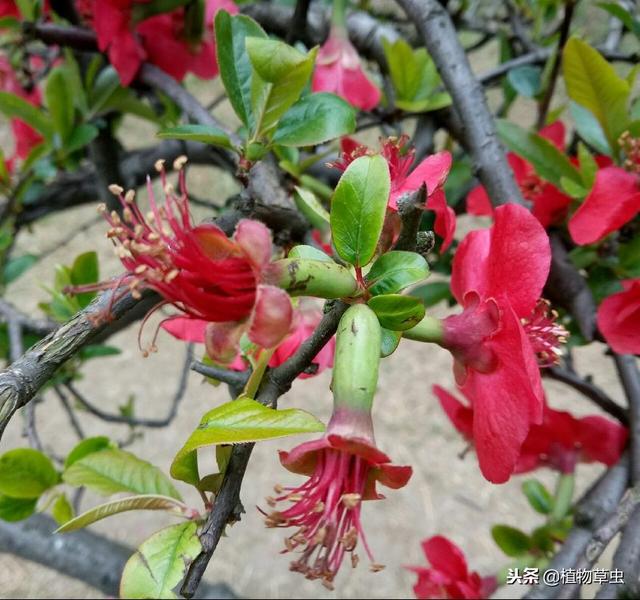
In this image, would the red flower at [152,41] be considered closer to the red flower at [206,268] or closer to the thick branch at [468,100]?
→ the thick branch at [468,100]

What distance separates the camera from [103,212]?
30 centimetres

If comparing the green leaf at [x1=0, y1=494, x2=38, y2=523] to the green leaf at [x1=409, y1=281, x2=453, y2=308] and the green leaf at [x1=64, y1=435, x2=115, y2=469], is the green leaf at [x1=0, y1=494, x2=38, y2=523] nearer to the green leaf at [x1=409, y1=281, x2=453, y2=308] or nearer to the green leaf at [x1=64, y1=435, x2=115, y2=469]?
the green leaf at [x1=64, y1=435, x2=115, y2=469]

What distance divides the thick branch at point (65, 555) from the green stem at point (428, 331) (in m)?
0.56

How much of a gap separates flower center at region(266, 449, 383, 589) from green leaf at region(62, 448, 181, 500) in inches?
4.4

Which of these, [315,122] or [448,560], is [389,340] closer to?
[315,122]

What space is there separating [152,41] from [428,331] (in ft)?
1.82

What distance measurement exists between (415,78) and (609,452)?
0.40m

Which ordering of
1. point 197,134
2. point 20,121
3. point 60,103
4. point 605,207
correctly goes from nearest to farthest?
point 197,134
point 605,207
point 60,103
point 20,121

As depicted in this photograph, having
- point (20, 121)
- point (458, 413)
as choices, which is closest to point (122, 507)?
point (458, 413)

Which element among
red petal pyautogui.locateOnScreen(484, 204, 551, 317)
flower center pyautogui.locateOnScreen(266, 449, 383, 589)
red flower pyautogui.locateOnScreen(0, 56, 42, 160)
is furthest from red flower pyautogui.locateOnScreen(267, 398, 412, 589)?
red flower pyautogui.locateOnScreen(0, 56, 42, 160)

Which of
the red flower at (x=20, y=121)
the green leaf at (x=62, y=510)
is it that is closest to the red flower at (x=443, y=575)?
the green leaf at (x=62, y=510)

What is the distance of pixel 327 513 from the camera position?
29cm

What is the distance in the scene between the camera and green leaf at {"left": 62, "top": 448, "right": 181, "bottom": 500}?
0.39m

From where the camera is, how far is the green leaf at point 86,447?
48 centimetres
